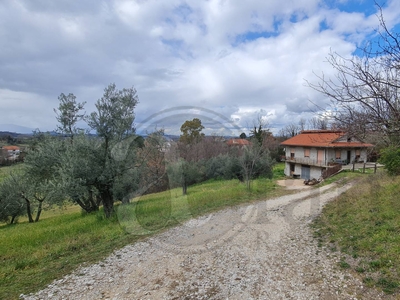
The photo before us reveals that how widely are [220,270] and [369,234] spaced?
4197 millimetres

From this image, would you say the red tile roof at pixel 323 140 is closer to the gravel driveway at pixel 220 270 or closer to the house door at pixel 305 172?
the gravel driveway at pixel 220 270

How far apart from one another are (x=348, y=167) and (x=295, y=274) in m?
23.2

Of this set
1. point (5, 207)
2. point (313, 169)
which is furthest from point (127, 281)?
point (313, 169)

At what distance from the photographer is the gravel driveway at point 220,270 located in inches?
161

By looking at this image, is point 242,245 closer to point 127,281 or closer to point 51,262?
point 127,281

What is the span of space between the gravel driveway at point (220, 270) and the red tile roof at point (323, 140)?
2.69 metres

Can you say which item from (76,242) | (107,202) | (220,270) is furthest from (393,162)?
(76,242)

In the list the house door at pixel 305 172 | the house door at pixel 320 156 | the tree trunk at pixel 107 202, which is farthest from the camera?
the house door at pixel 305 172

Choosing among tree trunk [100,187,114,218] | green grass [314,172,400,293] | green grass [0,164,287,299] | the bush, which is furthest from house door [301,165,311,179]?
tree trunk [100,187,114,218]

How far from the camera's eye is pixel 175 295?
4.10 m

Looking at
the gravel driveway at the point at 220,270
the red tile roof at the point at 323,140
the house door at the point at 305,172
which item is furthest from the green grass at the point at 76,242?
the house door at the point at 305,172

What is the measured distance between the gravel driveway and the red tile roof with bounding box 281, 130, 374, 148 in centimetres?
269

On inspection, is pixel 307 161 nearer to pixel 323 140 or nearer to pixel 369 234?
pixel 369 234

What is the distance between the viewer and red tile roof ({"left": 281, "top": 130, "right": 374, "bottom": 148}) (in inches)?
154
